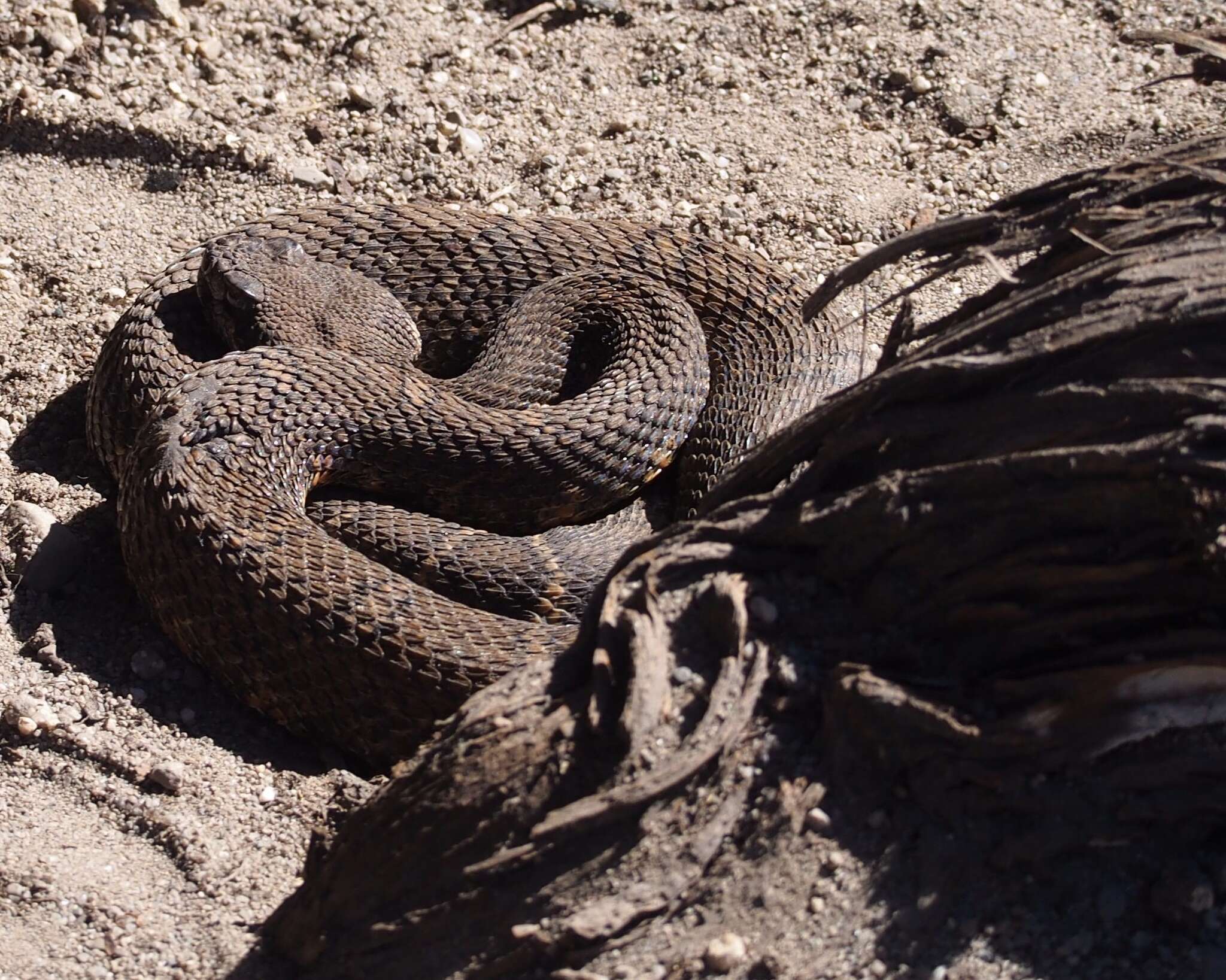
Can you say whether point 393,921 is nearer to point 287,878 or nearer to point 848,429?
point 287,878

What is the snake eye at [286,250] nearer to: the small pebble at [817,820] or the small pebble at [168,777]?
the small pebble at [168,777]

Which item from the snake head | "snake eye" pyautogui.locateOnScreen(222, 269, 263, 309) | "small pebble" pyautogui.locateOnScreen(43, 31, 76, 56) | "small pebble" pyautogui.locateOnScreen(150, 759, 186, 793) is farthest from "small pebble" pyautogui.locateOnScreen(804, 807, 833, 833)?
"small pebble" pyautogui.locateOnScreen(43, 31, 76, 56)

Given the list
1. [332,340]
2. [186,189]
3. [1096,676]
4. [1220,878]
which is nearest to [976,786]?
[1096,676]

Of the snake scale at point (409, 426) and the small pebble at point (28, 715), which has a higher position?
the snake scale at point (409, 426)

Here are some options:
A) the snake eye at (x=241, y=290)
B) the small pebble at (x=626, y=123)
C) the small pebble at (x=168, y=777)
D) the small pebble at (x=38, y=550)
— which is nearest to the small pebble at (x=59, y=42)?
the snake eye at (x=241, y=290)

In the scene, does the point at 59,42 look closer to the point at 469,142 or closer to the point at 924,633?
the point at 469,142
